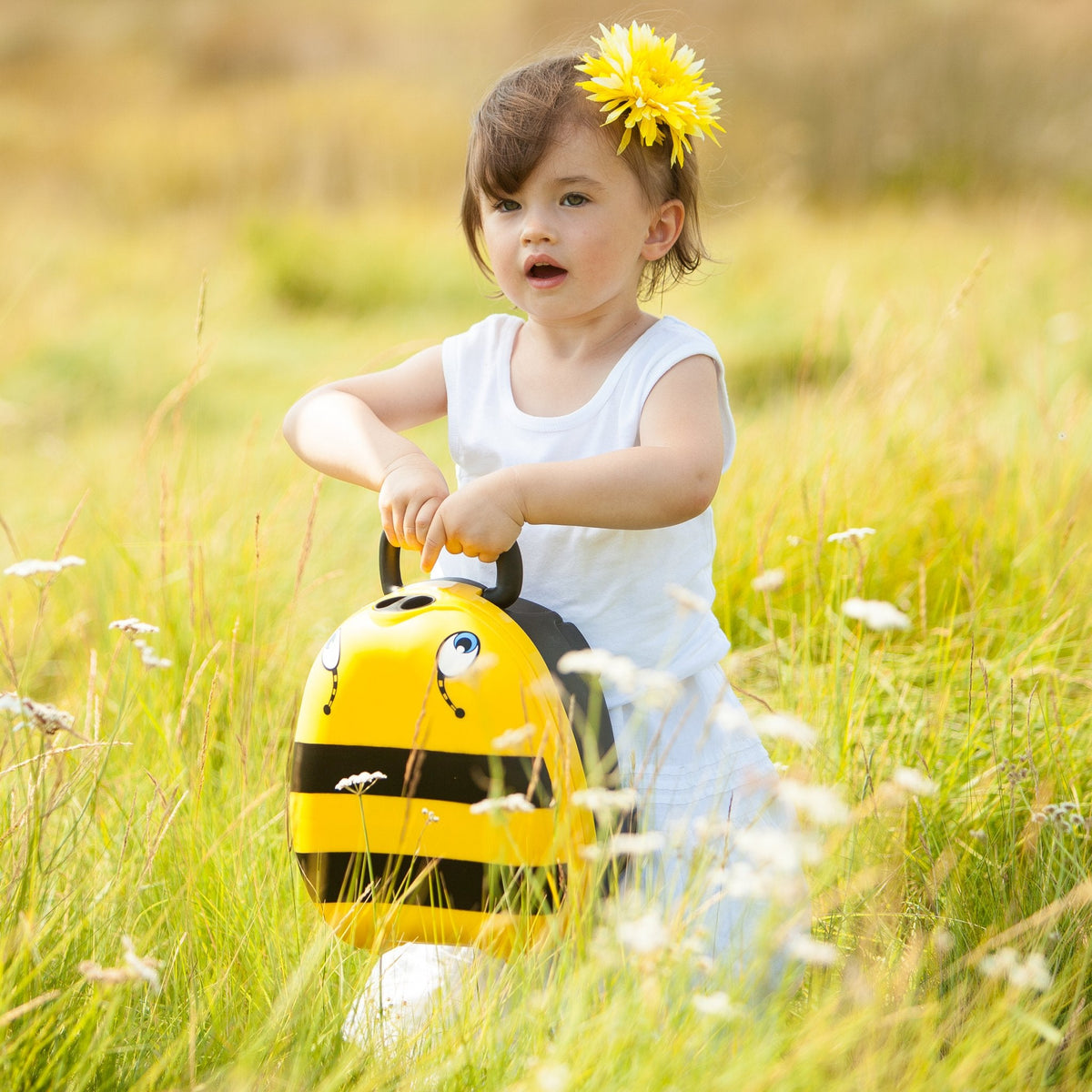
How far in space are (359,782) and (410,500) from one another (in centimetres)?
37

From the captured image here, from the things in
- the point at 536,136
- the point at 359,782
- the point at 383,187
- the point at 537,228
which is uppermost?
the point at 383,187

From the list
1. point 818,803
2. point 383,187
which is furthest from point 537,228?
point 383,187

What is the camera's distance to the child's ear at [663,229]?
1.79m

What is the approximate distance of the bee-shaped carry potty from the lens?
1.49 meters

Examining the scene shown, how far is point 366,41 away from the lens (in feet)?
54.7

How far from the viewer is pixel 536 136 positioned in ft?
5.51

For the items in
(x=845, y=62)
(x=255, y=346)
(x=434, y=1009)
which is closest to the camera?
(x=434, y=1009)

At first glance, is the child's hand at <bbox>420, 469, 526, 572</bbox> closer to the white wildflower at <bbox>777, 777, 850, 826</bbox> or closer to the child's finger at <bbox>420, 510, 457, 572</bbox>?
the child's finger at <bbox>420, 510, 457, 572</bbox>

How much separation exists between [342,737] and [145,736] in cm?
81

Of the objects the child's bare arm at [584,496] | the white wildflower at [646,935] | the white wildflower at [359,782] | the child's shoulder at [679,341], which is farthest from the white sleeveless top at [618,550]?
the white wildflower at [646,935]

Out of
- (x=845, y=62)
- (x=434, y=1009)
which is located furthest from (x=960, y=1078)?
(x=845, y=62)

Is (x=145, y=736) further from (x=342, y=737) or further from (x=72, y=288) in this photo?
(x=72, y=288)

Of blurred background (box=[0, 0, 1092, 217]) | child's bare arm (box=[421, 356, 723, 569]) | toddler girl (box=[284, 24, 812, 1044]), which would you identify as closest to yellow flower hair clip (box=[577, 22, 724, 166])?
toddler girl (box=[284, 24, 812, 1044])

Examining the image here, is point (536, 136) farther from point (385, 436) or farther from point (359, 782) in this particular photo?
point (359, 782)
